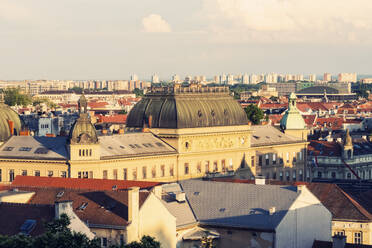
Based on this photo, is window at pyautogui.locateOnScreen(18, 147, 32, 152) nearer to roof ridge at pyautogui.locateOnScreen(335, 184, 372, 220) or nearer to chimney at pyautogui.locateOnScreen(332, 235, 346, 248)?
roof ridge at pyautogui.locateOnScreen(335, 184, 372, 220)

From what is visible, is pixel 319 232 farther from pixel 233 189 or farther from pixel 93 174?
pixel 93 174

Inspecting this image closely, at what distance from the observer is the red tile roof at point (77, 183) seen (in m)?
115

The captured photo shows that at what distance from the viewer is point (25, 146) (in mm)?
140375

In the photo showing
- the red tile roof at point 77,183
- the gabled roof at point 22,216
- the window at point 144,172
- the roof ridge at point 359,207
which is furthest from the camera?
the window at point 144,172

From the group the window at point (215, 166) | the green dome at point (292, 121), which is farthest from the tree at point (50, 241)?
the green dome at point (292, 121)

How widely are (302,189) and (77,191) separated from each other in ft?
67.3

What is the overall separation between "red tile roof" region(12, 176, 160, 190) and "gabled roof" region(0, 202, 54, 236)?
24046 millimetres

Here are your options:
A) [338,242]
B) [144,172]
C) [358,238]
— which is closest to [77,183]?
[144,172]

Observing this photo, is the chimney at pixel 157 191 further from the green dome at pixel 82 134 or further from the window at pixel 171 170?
the window at pixel 171 170

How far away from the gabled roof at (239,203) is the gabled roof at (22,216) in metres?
18.9

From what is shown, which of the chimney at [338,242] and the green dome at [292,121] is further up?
the green dome at [292,121]

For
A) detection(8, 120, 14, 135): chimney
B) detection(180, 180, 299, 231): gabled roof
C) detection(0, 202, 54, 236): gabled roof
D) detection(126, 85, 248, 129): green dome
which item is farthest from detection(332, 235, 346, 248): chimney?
detection(8, 120, 14, 135): chimney

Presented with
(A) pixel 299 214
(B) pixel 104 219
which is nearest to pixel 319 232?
(A) pixel 299 214

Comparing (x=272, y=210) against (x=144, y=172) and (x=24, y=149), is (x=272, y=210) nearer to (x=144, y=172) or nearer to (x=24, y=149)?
(x=144, y=172)
